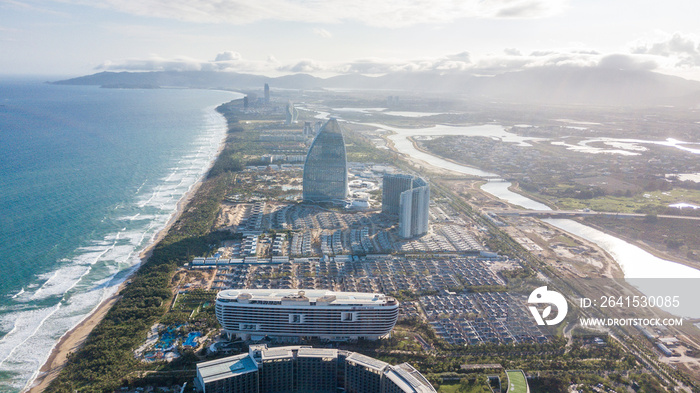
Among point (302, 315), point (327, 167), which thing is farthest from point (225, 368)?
point (327, 167)

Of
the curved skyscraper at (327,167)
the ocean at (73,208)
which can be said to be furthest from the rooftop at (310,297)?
the curved skyscraper at (327,167)

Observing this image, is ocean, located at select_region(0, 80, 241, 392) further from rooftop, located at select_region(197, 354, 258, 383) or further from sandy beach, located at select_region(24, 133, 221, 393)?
rooftop, located at select_region(197, 354, 258, 383)

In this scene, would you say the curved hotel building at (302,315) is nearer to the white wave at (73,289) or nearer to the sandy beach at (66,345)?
the sandy beach at (66,345)

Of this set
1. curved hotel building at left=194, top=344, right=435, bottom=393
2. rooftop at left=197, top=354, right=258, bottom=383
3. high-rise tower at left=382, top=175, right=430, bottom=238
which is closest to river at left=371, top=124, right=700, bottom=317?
high-rise tower at left=382, top=175, right=430, bottom=238

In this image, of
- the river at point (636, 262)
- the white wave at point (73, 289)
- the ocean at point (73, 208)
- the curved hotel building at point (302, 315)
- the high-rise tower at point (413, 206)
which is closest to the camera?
the curved hotel building at point (302, 315)

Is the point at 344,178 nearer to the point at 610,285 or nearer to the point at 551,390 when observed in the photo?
the point at 610,285

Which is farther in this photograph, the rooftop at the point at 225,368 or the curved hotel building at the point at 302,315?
the curved hotel building at the point at 302,315

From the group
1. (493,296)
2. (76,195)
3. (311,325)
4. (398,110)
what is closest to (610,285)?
(493,296)
